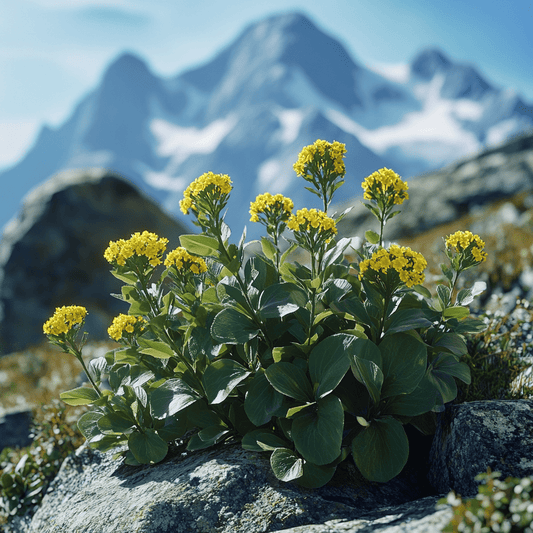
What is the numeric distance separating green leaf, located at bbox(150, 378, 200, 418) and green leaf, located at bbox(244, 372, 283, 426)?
1.18ft

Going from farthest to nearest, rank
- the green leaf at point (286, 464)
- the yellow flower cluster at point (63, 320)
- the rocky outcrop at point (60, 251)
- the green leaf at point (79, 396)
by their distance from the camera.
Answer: the rocky outcrop at point (60, 251), the green leaf at point (79, 396), the yellow flower cluster at point (63, 320), the green leaf at point (286, 464)

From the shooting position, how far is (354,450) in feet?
8.12

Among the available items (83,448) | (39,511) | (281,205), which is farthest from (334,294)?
(39,511)

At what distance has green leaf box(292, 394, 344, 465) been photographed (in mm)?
2363

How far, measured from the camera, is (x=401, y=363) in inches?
102

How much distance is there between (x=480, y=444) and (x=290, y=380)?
1.08 metres

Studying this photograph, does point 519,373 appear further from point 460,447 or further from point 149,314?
point 149,314

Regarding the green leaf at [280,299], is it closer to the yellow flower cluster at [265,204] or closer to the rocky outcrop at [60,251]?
the yellow flower cluster at [265,204]

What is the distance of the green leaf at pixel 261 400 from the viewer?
259 centimetres

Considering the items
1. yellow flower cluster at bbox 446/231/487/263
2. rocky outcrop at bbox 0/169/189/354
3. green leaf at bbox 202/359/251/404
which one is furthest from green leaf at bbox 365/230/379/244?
rocky outcrop at bbox 0/169/189/354

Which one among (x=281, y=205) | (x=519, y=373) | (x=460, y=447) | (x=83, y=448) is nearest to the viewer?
(x=460, y=447)

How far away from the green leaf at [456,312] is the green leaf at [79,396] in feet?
7.79

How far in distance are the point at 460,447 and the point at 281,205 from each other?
1.70 m

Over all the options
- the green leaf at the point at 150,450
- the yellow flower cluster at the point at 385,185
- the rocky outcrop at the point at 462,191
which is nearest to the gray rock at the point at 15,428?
the green leaf at the point at 150,450
